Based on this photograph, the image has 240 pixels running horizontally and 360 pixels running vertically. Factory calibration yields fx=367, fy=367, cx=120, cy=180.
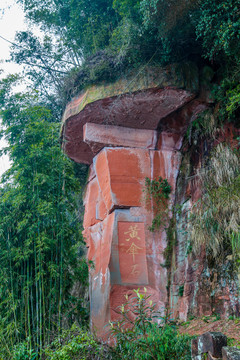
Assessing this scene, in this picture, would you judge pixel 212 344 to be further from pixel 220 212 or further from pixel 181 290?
pixel 181 290

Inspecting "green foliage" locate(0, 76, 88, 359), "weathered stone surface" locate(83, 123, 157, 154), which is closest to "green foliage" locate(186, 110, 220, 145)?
"weathered stone surface" locate(83, 123, 157, 154)

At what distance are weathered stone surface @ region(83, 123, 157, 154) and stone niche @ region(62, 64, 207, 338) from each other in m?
0.02

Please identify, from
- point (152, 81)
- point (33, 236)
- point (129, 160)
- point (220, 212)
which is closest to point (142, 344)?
point (33, 236)

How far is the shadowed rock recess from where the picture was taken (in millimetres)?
5496

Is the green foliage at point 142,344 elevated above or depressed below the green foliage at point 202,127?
below

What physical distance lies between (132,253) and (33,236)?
1.84 metres

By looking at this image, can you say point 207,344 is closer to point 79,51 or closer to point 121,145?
point 121,145

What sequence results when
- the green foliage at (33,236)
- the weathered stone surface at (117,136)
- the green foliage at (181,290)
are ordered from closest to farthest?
the green foliage at (33,236) → the green foliage at (181,290) → the weathered stone surface at (117,136)

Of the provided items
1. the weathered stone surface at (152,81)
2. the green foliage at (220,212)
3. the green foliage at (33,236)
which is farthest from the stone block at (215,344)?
the weathered stone surface at (152,81)

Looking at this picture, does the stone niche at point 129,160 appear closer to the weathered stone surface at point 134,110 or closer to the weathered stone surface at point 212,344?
the weathered stone surface at point 134,110

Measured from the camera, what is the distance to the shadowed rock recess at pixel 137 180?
216 inches

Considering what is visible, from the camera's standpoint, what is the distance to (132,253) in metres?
5.75

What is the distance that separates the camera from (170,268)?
19.0 feet

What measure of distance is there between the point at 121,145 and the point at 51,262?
2.76 meters
